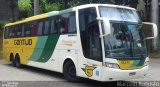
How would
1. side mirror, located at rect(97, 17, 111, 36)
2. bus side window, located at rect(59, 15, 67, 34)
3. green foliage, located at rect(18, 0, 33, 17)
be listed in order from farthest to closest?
green foliage, located at rect(18, 0, 33, 17) → bus side window, located at rect(59, 15, 67, 34) → side mirror, located at rect(97, 17, 111, 36)

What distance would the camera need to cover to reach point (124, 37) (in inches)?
496

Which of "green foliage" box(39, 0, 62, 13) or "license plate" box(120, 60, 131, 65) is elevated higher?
"green foliage" box(39, 0, 62, 13)

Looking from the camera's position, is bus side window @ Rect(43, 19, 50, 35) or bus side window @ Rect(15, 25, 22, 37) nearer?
bus side window @ Rect(43, 19, 50, 35)

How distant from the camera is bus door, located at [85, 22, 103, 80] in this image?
12422 mm

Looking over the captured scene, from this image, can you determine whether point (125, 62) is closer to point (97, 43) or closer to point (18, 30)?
point (97, 43)

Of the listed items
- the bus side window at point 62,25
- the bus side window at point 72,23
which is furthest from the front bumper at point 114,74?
the bus side window at point 62,25

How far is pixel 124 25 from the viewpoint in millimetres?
12836

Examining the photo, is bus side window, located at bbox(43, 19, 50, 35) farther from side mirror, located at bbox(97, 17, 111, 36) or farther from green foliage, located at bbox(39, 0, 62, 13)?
green foliage, located at bbox(39, 0, 62, 13)

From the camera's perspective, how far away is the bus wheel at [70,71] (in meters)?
14.3

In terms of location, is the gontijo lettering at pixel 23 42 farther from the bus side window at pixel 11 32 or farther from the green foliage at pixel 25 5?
the green foliage at pixel 25 5

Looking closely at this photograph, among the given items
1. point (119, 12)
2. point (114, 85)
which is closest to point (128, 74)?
point (114, 85)

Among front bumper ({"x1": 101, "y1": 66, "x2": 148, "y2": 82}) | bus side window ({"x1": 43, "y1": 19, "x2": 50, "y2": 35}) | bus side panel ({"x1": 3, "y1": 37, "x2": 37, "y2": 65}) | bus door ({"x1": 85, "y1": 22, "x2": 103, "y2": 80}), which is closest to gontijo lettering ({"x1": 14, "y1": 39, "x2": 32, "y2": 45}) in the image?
bus side panel ({"x1": 3, "y1": 37, "x2": 37, "y2": 65})

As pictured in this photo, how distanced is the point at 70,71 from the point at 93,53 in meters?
2.08

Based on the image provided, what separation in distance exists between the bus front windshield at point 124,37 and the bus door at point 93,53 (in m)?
0.37
